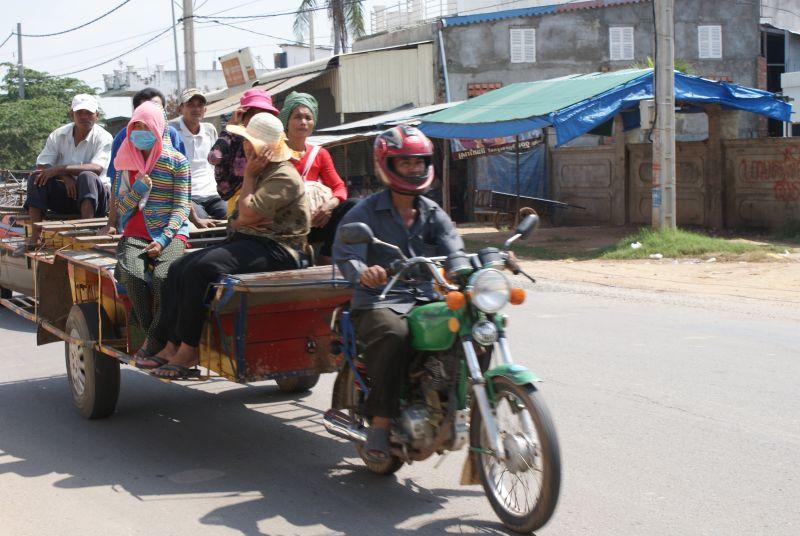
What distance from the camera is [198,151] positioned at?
8.80m

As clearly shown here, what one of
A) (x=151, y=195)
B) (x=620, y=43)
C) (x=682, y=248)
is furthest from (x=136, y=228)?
(x=620, y=43)

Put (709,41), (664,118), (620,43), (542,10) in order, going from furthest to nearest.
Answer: (709,41) → (620,43) → (542,10) → (664,118)

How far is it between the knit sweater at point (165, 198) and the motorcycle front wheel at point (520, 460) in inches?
107

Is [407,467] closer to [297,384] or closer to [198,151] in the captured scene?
[297,384]

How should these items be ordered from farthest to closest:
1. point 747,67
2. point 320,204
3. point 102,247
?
point 747,67 → point 102,247 → point 320,204

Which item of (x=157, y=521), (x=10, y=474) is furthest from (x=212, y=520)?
(x=10, y=474)

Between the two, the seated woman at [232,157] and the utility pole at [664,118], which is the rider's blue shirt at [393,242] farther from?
the utility pole at [664,118]

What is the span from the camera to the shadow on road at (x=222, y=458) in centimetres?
459

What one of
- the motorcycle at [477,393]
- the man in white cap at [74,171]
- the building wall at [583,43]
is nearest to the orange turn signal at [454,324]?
the motorcycle at [477,393]

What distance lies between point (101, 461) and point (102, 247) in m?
1.70

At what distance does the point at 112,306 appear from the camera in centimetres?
627

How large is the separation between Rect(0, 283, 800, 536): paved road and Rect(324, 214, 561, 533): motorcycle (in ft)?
0.87

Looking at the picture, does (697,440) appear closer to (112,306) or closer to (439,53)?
(112,306)

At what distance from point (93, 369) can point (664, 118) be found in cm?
1221
